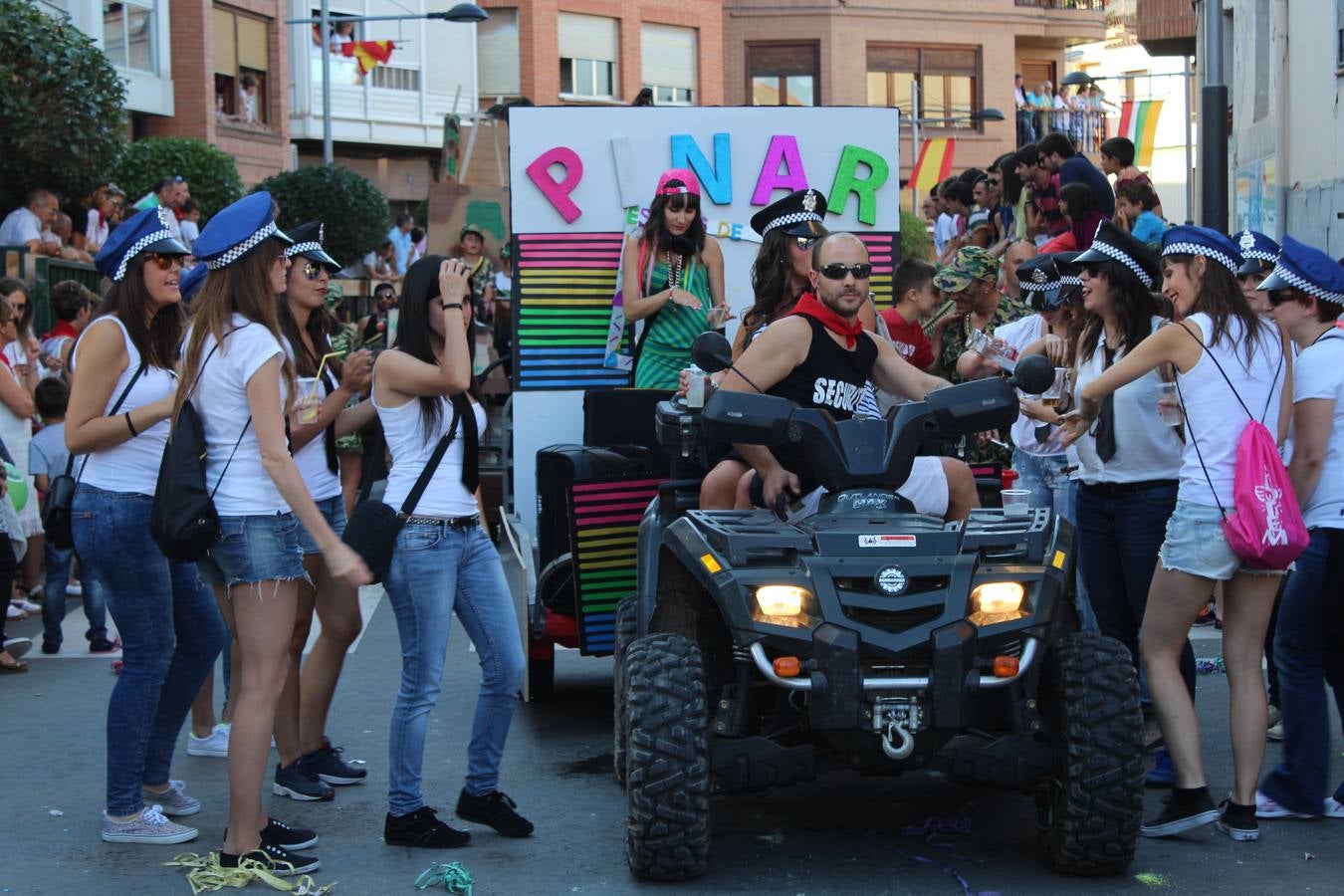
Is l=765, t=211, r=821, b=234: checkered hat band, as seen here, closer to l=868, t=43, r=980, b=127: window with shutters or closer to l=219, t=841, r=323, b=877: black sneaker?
l=219, t=841, r=323, b=877: black sneaker

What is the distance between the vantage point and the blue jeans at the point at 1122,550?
639cm

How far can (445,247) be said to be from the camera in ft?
56.5

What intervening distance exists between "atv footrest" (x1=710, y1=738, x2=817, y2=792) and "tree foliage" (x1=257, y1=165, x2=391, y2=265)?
76.7 ft

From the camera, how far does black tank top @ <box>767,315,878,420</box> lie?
626cm

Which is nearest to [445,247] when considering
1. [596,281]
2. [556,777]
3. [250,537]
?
[596,281]

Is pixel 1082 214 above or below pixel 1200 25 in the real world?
below

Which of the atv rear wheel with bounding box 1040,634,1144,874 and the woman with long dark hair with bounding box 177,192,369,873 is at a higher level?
the woman with long dark hair with bounding box 177,192,369,873

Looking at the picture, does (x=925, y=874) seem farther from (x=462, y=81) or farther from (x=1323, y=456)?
(x=462, y=81)

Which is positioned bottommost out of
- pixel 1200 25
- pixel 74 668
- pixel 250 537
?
pixel 74 668

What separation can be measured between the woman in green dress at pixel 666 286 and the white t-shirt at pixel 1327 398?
3.59 metres

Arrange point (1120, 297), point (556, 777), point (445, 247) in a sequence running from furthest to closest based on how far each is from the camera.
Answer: point (445, 247), point (556, 777), point (1120, 297)

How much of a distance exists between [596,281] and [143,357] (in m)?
3.70

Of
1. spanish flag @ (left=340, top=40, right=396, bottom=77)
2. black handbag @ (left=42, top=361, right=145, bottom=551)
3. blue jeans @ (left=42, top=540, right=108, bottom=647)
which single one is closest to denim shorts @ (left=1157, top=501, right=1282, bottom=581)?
black handbag @ (left=42, top=361, right=145, bottom=551)

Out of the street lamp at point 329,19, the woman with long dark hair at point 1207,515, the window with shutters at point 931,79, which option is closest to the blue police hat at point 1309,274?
the woman with long dark hair at point 1207,515
